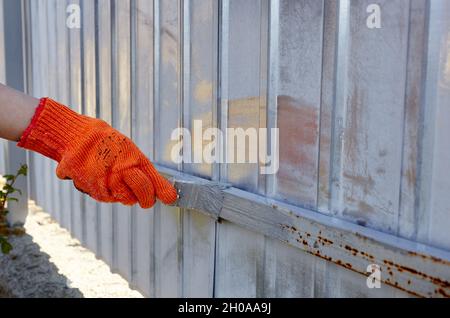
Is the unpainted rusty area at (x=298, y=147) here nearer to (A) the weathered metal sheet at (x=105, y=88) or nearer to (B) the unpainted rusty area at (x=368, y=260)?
(B) the unpainted rusty area at (x=368, y=260)

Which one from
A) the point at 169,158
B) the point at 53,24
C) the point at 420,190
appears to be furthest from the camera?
the point at 53,24

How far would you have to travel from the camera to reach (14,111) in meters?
1.66

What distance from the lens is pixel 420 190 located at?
129 centimetres

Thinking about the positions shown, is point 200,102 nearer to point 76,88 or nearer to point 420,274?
point 420,274

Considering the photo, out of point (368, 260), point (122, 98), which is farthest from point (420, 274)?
point (122, 98)

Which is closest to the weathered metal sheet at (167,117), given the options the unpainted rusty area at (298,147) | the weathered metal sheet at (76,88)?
the unpainted rusty area at (298,147)

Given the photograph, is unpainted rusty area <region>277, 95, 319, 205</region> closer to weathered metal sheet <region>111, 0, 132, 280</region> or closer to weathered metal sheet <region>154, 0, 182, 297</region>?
weathered metal sheet <region>154, 0, 182, 297</region>

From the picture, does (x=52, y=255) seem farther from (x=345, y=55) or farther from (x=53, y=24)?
(x=345, y=55)

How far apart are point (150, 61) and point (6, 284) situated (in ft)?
7.36

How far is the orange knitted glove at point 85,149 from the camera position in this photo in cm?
170

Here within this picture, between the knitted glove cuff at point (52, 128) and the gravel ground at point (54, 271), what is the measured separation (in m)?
1.74

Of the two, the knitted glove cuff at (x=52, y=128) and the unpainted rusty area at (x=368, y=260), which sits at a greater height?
the knitted glove cuff at (x=52, y=128)

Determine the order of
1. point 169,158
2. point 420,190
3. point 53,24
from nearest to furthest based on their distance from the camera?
point 420,190
point 169,158
point 53,24
